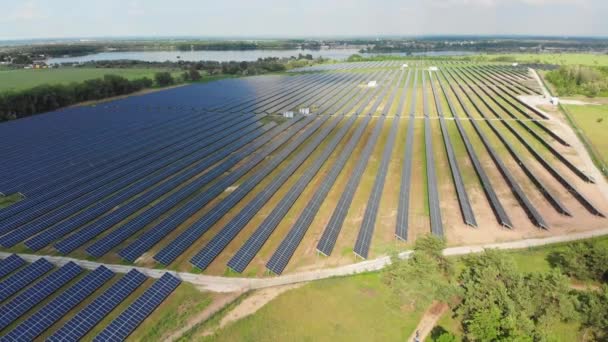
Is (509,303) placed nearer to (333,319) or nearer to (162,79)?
(333,319)

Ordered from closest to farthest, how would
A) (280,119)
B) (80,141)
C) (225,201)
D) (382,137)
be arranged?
1. (225,201)
2. (80,141)
3. (382,137)
4. (280,119)

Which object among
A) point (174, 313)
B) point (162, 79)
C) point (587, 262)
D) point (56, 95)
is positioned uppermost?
point (162, 79)

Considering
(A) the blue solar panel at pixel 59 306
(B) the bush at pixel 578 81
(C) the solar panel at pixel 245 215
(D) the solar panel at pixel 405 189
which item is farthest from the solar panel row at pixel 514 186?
(B) the bush at pixel 578 81

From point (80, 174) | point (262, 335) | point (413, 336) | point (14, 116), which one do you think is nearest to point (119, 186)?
point (80, 174)

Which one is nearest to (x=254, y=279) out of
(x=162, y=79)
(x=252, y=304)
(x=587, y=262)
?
(x=252, y=304)

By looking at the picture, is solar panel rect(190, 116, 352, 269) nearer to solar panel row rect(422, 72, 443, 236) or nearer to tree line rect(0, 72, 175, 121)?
solar panel row rect(422, 72, 443, 236)

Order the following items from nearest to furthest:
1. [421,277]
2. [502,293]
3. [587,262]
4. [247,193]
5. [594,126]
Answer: [502,293], [421,277], [587,262], [247,193], [594,126]

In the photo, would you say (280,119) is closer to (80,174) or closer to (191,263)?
(80,174)

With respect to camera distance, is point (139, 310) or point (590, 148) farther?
point (590, 148)
